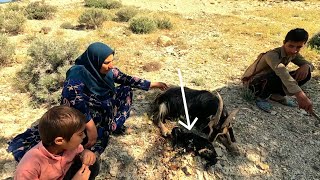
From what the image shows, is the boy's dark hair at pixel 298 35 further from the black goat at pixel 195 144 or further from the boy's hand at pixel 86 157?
the boy's hand at pixel 86 157

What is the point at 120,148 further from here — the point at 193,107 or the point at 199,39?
the point at 199,39

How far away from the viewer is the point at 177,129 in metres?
4.46

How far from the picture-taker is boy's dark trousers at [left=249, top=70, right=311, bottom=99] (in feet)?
16.8

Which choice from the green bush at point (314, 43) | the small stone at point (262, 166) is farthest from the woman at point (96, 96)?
the green bush at point (314, 43)

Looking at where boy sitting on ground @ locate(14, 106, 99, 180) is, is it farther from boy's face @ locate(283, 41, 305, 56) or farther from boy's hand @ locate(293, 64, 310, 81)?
boy's hand @ locate(293, 64, 310, 81)

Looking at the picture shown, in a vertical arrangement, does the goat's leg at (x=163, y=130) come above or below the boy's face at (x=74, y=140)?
below

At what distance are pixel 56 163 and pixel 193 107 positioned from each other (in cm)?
252

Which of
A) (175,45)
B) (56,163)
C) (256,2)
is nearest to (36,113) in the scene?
(56,163)

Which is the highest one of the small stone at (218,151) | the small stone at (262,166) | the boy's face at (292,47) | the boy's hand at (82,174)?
the boy's face at (292,47)

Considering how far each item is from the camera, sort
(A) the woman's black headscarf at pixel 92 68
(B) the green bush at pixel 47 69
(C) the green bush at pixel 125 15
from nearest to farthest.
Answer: (A) the woman's black headscarf at pixel 92 68, (B) the green bush at pixel 47 69, (C) the green bush at pixel 125 15

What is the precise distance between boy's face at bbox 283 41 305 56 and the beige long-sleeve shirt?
8cm

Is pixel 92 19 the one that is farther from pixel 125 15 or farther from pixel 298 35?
pixel 298 35

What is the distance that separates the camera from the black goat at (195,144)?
416 centimetres

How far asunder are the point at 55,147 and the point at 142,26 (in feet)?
22.9
